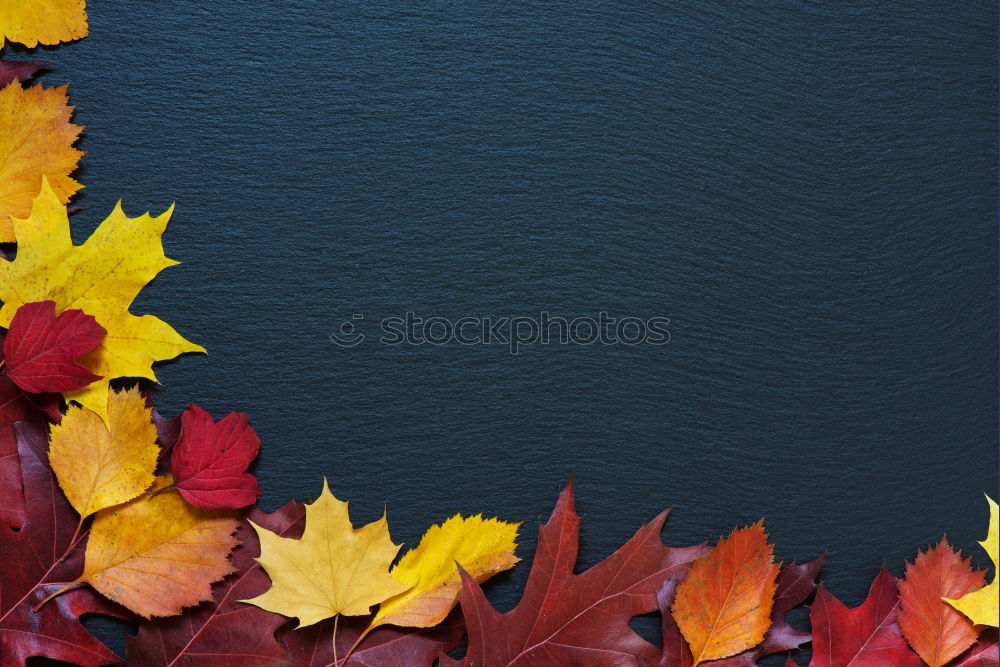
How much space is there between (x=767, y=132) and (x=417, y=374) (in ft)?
1.19

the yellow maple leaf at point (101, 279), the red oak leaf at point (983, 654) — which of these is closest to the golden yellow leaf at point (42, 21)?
the yellow maple leaf at point (101, 279)

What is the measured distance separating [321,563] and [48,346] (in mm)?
258

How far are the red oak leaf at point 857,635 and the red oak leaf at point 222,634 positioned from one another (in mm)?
420

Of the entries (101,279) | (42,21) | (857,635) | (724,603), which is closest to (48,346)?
(101,279)

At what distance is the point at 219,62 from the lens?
586 millimetres

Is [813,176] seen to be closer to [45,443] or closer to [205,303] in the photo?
[205,303]

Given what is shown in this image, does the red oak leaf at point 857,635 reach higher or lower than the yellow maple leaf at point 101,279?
lower

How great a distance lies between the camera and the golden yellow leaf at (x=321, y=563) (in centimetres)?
53

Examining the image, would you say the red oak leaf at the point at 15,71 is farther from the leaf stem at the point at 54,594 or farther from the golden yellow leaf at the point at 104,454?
the leaf stem at the point at 54,594

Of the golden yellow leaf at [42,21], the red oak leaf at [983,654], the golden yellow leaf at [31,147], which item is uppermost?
the golden yellow leaf at [42,21]

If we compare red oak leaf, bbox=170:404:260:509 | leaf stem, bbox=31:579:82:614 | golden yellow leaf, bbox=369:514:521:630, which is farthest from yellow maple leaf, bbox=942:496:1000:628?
leaf stem, bbox=31:579:82:614

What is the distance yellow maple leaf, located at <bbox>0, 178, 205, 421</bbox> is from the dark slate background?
0.02m

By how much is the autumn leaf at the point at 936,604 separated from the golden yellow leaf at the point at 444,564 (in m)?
0.32

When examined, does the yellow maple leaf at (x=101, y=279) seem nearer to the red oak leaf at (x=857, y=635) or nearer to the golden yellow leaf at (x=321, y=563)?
the golden yellow leaf at (x=321, y=563)
